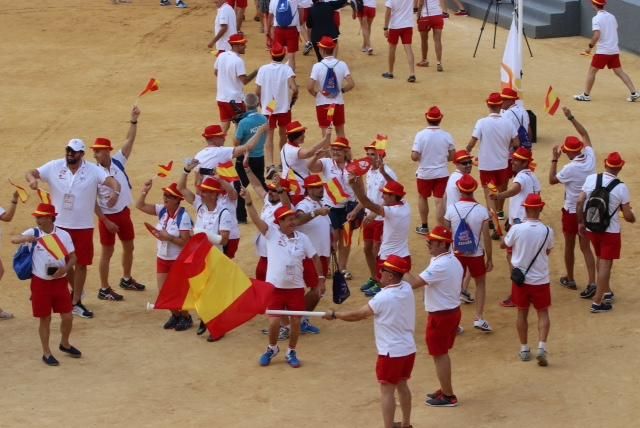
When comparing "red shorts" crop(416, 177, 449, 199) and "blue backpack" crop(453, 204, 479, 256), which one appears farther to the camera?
"red shorts" crop(416, 177, 449, 199)

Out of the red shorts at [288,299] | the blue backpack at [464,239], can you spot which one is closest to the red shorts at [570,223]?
the blue backpack at [464,239]

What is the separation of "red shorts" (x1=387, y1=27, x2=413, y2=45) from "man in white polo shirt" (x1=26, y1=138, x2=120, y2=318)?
9.83 metres

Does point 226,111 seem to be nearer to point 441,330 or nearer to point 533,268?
point 533,268

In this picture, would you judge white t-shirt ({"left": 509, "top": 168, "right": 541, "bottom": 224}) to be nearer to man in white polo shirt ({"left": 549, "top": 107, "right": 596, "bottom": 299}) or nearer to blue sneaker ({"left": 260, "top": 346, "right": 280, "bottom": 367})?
man in white polo shirt ({"left": 549, "top": 107, "right": 596, "bottom": 299})

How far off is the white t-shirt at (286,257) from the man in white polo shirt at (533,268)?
2.16 m

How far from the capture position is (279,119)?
2008 centimetres

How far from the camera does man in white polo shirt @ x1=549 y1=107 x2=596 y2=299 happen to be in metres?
15.7

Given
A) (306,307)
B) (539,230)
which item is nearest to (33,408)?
(306,307)

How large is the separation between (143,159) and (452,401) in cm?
884

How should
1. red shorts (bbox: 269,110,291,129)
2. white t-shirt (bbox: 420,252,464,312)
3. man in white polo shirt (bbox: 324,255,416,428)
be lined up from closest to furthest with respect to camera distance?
man in white polo shirt (bbox: 324,255,416,428), white t-shirt (bbox: 420,252,464,312), red shorts (bbox: 269,110,291,129)

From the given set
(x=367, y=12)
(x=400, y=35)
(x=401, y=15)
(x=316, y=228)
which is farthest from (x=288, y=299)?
(x=367, y=12)

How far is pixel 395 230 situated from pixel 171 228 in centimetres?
247

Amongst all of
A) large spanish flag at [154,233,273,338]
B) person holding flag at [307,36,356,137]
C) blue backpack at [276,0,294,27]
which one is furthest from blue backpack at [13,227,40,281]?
blue backpack at [276,0,294,27]

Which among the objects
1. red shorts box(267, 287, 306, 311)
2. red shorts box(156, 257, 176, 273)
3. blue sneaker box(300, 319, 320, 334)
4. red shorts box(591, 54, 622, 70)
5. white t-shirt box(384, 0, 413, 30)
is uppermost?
white t-shirt box(384, 0, 413, 30)
